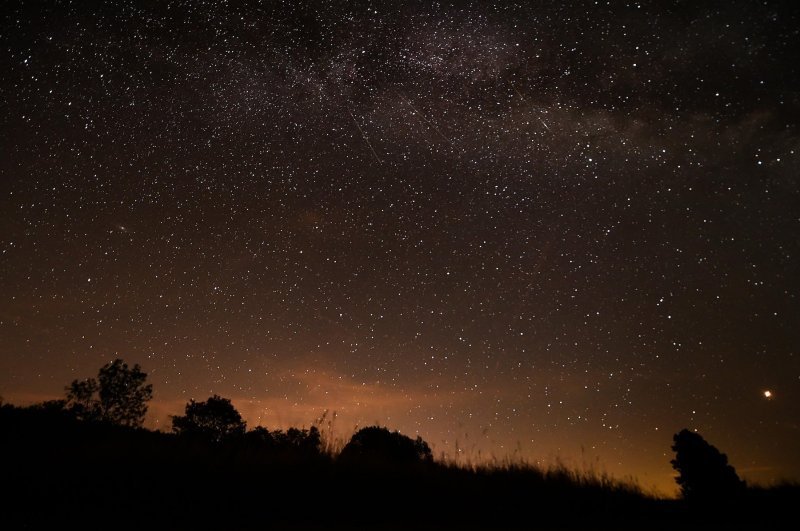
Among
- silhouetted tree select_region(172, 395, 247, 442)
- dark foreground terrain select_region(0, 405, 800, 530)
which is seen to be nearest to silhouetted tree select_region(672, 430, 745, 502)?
dark foreground terrain select_region(0, 405, 800, 530)

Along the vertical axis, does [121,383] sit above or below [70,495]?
above

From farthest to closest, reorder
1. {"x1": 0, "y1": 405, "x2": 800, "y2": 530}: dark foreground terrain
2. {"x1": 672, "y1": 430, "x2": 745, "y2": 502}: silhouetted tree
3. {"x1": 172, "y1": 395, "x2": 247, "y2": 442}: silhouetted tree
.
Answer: {"x1": 172, "y1": 395, "x2": 247, "y2": 442}: silhouetted tree
{"x1": 672, "y1": 430, "x2": 745, "y2": 502}: silhouetted tree
{"x1": 0, "y1": 405, "x2": 800, "y2": 530}: dark foreground terrain

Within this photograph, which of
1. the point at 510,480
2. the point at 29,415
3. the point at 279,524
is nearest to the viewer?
the point at 279,524

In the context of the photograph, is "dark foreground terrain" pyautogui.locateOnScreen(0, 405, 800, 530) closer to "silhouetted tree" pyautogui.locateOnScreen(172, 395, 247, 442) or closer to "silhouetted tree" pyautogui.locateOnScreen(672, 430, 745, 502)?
"silhouetted tree" pyautogui.locateOnScreen(672, 430, 745, 502)

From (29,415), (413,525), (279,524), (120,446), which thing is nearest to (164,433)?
(120,446)

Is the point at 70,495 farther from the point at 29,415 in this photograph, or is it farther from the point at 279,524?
the point at 29,415

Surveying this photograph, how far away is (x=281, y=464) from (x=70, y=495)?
2.45 m

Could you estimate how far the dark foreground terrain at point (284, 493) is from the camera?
4.48 metres

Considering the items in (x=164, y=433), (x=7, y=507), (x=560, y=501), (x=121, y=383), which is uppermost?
(x=121, y=383)

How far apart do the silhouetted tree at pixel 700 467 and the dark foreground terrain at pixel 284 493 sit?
385 centimetres

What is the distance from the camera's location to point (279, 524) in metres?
4.51

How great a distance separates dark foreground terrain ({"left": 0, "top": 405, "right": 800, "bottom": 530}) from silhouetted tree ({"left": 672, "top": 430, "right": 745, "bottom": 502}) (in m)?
3.85

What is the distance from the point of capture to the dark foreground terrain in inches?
176

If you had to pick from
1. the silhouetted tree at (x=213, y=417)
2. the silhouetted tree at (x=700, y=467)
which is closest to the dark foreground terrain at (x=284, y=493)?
the silhouetted tree at (x=700, y=467)
